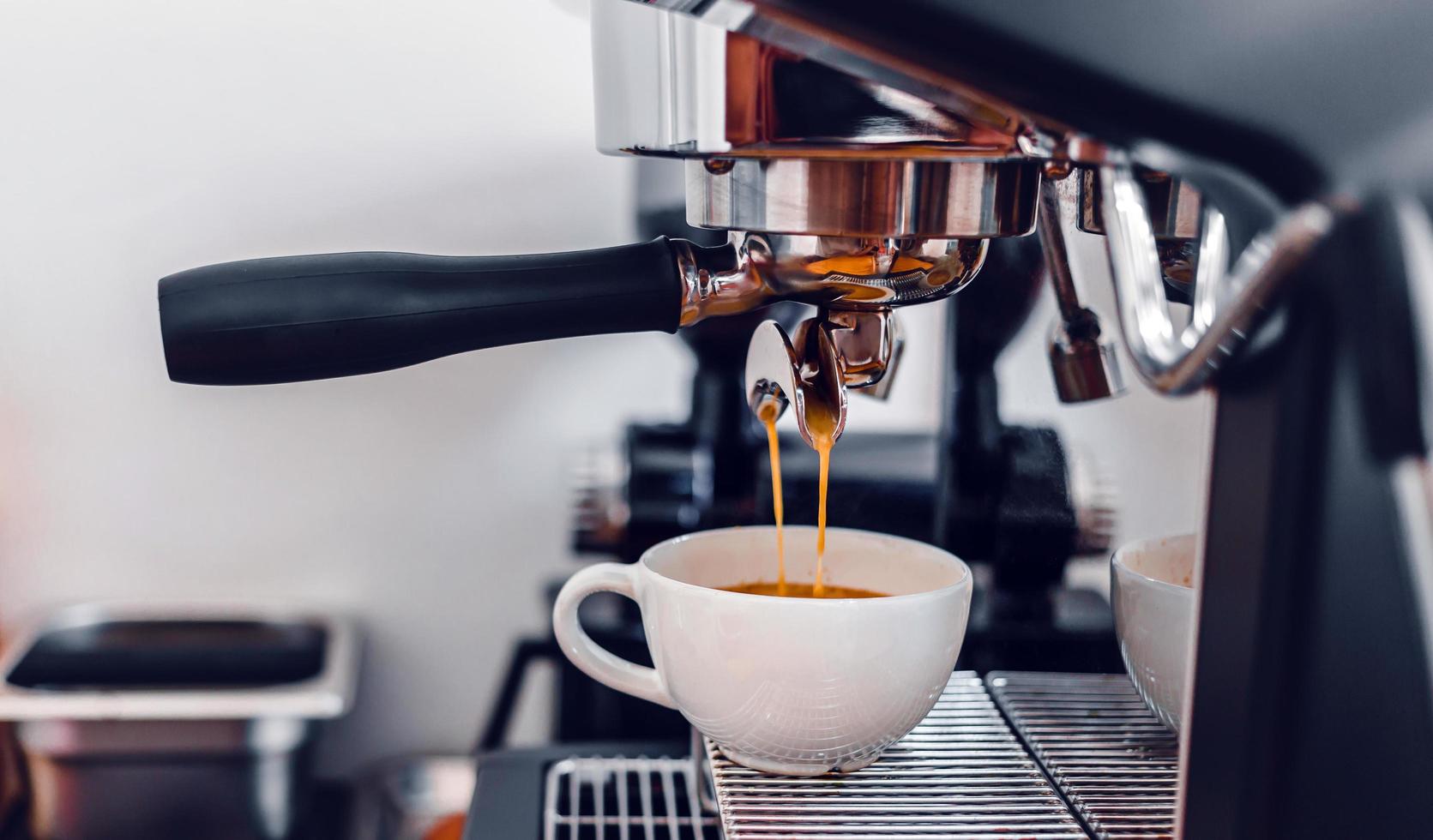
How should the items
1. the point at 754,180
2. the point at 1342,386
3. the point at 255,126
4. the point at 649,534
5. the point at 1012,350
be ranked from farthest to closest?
the point at 255,126
the point at 649,534
the point at 1012,350
the point at 754,180
the point at 1342,386

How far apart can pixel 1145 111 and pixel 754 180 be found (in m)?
0.12

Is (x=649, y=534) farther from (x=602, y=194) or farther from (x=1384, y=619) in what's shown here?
(x=1384, y=619)

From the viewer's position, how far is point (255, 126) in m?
0.78

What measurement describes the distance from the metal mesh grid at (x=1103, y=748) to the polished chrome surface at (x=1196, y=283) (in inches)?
5.6

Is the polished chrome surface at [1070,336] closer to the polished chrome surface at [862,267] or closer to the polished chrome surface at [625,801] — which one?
the polished chrome surface at [862,267]

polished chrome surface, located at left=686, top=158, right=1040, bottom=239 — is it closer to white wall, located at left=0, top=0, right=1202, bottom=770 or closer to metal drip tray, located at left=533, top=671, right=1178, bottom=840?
metal drip tray, located at left=533, top=671, right=1178, bottom=840

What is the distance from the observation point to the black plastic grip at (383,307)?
29 centimetres

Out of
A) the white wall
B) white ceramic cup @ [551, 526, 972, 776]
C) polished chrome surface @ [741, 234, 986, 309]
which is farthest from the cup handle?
the white wall

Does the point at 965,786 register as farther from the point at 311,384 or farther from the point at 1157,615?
the point at 311,384

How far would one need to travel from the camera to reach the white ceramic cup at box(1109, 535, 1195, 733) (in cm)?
31

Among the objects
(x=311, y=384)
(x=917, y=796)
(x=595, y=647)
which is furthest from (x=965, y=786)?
(x=311, y=384)

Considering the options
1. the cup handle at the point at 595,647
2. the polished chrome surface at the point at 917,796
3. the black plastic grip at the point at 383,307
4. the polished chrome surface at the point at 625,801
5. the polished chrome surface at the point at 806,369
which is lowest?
the polished chrome surface at the point at 625,801

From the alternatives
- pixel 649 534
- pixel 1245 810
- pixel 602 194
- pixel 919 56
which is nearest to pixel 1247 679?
pixel 1245 810

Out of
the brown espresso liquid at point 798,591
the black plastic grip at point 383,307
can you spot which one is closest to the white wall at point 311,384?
the brown espresso liquid at point 798,591
